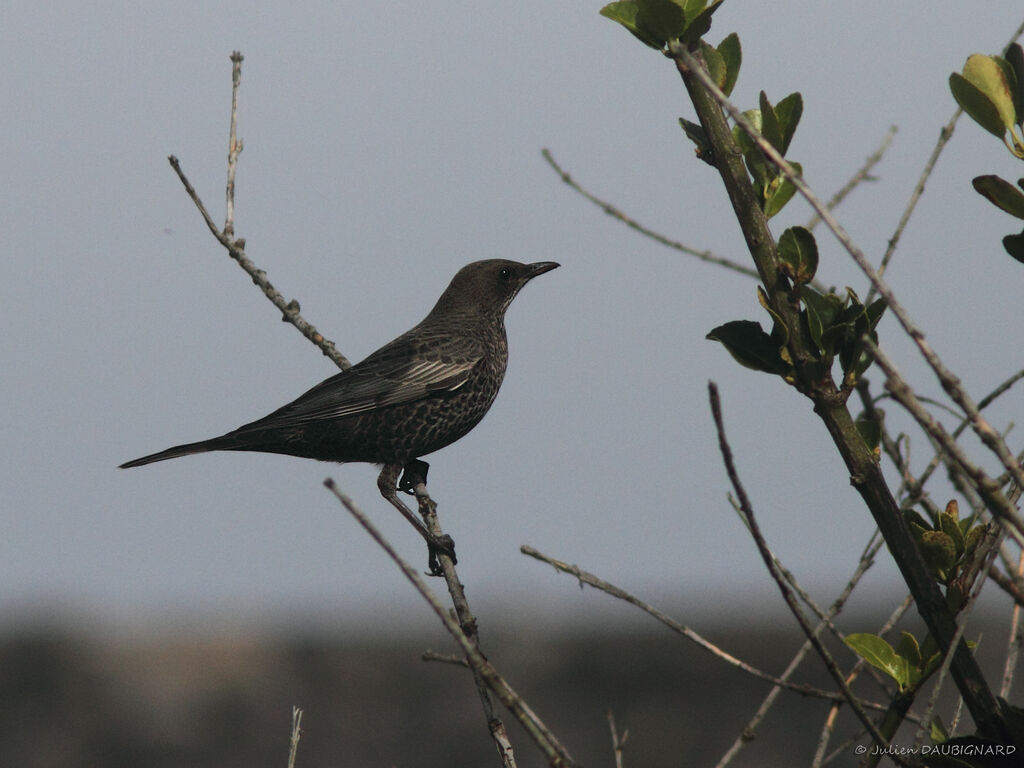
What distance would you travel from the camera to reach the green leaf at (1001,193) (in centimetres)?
212

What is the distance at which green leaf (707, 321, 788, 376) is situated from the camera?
2209mm

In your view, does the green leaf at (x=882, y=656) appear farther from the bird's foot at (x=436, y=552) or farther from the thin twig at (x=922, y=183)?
the bird's foot at (x=436, y=552)

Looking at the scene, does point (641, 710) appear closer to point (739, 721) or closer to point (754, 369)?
point (739, 721)

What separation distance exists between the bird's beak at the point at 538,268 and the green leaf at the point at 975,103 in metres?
5.10

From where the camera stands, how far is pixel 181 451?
564cm

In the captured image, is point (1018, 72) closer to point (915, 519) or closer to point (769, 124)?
point (769, 124)

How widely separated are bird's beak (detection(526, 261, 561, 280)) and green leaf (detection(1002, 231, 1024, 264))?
5.07m

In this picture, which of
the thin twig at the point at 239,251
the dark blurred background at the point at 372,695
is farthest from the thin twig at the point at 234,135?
the dark blurred background at the point at 372,695

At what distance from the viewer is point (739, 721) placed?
9.53m

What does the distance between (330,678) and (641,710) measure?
2.74m

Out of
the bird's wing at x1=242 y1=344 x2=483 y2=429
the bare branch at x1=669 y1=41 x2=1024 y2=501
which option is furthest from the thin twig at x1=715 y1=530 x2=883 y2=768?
the bird's wing at x1=242 y1=344 x2=483 y2=429

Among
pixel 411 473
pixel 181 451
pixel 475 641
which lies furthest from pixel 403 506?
pixel 475 641

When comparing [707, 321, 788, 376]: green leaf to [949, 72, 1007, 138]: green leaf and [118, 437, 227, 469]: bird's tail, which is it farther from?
[118, 437, 227, 469]: bird's tail

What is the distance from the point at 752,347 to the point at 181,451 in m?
4.08
